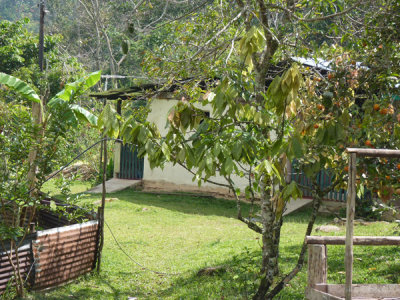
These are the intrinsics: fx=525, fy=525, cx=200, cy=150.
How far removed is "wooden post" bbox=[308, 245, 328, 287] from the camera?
4.49 m

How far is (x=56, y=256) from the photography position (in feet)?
24.1

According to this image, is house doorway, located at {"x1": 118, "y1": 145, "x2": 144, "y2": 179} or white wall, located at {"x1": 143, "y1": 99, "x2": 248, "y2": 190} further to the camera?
house doorway, located at {"x1": 118, "y1": 145, "x2": 144, "y2": 179}

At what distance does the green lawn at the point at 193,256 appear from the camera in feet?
23.5

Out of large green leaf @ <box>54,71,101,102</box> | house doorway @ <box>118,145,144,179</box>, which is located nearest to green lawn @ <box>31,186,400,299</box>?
large green leaf @ <box>54,71,101,102</box>

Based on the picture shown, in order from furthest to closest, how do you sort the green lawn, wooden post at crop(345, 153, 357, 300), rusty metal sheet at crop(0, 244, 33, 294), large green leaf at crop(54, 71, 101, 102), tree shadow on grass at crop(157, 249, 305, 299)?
the green lawn, large green leaf at crop(54, 71, 101, 102), tree shadow on grass at crop(157, 249, 305, 299), rusty metal sheet at crop(0, 244, 33, 294), wooden post at crop(345, 153, 357, 300)

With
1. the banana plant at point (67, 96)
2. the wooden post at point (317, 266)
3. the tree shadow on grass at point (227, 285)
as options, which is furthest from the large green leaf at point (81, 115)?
the wooden post at point (317, 266)

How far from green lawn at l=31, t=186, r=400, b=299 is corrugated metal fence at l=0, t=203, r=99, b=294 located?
0.18 metres

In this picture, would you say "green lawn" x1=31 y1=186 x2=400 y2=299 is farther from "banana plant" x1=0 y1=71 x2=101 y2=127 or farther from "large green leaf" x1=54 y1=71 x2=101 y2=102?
"large green leaf" x1=54 y1=71 x2=101 y2=102

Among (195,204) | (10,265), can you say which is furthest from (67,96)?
(195,204)

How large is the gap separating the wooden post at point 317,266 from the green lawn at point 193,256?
1.82 metres

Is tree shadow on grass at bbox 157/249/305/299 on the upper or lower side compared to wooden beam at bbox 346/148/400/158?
lower

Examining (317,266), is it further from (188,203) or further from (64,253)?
(188,203)

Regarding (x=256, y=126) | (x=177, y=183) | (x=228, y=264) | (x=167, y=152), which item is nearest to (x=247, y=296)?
(x=228, y=264)

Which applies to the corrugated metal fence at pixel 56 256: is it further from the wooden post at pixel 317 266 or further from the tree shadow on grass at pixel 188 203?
the tree shadow on grass at pixel 188 203
